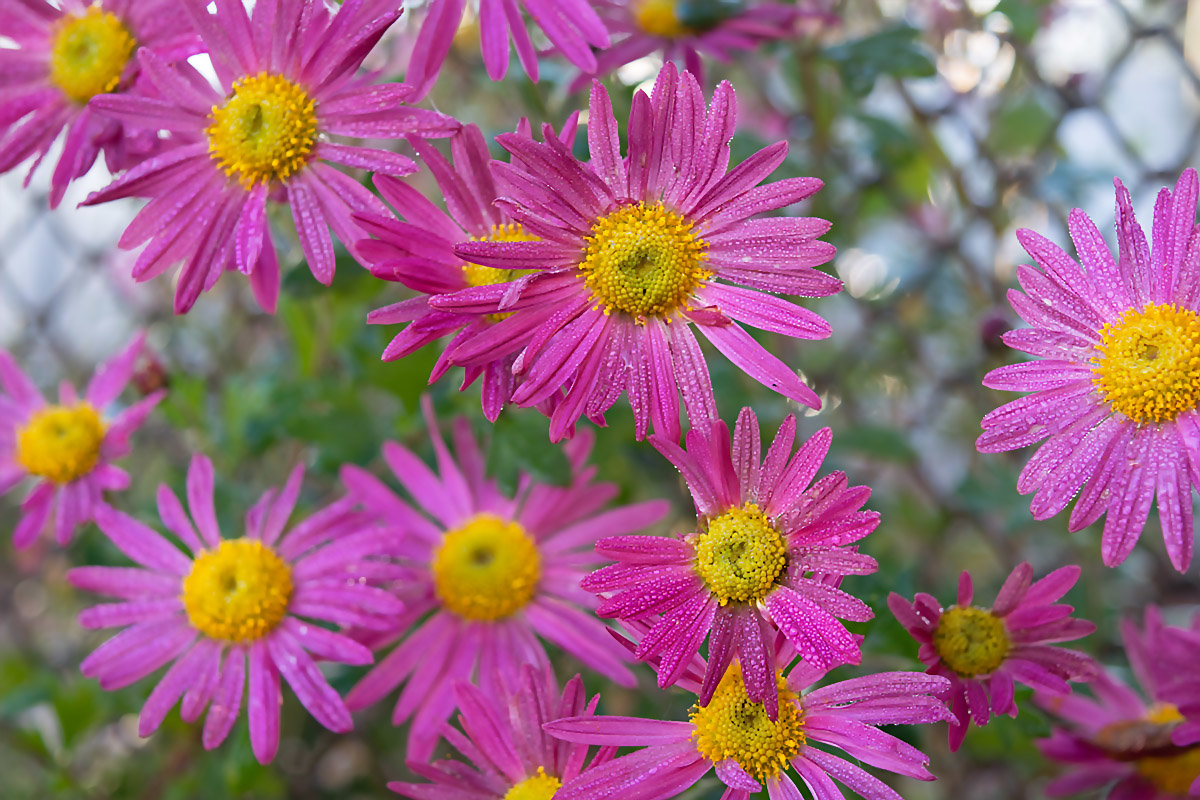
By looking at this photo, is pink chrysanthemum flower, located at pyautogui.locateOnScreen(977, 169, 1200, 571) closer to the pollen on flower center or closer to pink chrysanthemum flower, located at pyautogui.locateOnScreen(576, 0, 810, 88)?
the pollen on flower center

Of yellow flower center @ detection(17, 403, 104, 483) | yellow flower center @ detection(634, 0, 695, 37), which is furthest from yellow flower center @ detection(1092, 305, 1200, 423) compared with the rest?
yellow flower center @ detection(17, 403, 104, 483)

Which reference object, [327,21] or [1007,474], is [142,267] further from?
[1007,474]

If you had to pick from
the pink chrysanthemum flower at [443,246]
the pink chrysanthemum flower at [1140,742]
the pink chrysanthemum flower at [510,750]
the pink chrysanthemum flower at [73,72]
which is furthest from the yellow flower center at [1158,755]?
the pink chrysanthemum flower at [73,72]

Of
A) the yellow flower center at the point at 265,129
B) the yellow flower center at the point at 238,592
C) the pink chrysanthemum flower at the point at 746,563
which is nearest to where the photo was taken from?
the pink chrysanthemum flower at the point at 746,563

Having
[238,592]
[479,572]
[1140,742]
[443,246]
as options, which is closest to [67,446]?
[238,592]

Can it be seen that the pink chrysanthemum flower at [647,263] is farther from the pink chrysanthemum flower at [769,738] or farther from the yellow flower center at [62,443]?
the yellow flower center at [62,443]

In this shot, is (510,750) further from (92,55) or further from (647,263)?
(92,55)
